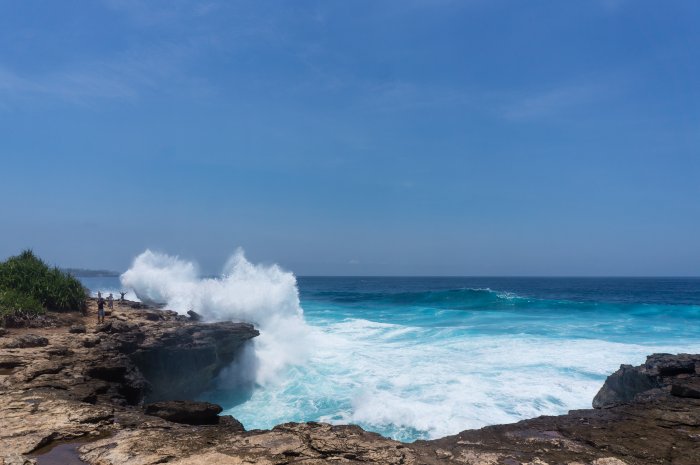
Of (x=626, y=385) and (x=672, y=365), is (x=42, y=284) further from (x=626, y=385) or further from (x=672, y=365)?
(x=672, y=365)

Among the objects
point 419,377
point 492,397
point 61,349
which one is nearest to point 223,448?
point 61,349

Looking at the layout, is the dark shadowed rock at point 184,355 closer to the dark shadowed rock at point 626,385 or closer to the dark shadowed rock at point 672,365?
the dark shadowed rock at point 626,385

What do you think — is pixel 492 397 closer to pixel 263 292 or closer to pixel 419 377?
pixel 419 377

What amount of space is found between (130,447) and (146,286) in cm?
2534

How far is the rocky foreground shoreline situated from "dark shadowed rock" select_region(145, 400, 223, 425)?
1 centimetres

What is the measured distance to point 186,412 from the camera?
18.0 feet

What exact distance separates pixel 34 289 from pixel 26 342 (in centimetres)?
489

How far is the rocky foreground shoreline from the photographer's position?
4.04 metres

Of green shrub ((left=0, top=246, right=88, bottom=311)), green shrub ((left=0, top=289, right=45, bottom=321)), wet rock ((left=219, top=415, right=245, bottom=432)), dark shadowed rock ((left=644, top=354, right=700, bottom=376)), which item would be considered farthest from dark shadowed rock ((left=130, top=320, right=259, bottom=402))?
dark shadowed rock ((left=644, top=354, right=700, bottom=376))

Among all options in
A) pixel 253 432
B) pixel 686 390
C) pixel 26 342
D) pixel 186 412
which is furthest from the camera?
pixel 26 342

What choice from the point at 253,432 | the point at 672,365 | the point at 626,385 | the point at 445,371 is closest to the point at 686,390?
the point at 672,365

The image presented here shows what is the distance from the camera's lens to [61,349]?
797 centimetres

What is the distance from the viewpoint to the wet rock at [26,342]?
7848mm

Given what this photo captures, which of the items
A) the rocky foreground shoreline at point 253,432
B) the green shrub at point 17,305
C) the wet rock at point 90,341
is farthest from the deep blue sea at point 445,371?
the green shrub at point 17,305
